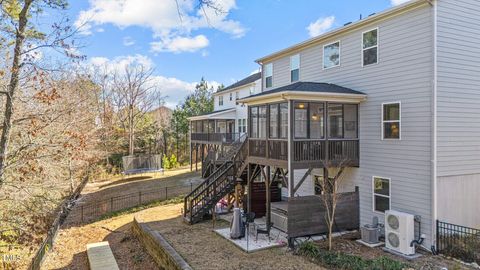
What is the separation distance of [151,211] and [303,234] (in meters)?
9.28

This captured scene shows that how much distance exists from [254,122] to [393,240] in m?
6.64

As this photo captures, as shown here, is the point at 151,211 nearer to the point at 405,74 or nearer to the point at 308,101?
the point at 308,101

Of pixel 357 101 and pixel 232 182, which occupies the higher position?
pixel 357 101

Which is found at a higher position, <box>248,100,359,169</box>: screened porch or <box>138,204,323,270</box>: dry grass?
<box>248,100,359,169</box>: screened porch

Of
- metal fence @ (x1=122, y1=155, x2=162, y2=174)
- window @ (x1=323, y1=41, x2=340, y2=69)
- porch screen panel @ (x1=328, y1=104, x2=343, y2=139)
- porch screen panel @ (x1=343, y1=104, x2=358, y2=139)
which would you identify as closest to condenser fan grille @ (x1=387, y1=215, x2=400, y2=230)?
porch screen panel @ (x1=343, y1=104, x2=358, y2=139)

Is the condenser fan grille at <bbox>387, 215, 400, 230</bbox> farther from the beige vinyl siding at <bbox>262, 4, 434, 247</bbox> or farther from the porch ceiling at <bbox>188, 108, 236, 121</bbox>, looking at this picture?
the porch ceiling at <bbox>188, 108, 236, 121</bbox>

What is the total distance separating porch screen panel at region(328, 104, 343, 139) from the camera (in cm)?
1204

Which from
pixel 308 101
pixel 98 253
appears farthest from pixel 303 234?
pixel 98 253

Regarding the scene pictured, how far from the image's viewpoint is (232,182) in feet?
45.9

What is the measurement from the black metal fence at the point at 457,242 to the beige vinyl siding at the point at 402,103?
0.31m

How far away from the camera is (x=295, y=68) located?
15.1 m

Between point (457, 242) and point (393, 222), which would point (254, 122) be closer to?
point (393, 222)

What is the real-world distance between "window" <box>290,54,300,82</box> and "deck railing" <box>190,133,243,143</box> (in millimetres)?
9414

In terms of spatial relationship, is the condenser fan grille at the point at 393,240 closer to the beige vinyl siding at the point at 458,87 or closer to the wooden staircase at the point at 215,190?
the beige vinyl siding at the point at 458,87
